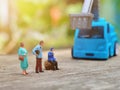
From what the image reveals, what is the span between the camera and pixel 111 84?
1175 centimetres

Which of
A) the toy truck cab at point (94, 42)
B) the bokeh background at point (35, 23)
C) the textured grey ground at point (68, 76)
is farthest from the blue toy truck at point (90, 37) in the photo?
the bokeh background at point (35, 23)

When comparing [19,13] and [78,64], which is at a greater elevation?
[19,13]

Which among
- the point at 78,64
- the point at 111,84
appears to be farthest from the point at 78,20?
the point at 111,84

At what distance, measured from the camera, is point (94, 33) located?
18.1m

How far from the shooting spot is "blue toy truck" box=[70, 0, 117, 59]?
17.4 m

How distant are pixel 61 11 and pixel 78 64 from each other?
6.59m

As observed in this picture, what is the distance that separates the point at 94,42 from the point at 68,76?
476 centimetres

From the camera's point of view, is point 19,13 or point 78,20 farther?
point 19,13

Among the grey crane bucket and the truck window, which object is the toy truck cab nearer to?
the truck window

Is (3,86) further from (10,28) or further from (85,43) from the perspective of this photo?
(10,28)

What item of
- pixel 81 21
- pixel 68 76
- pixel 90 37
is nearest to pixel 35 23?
pixel 90 37

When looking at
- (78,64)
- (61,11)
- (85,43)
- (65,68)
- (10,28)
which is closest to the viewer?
(65,68)

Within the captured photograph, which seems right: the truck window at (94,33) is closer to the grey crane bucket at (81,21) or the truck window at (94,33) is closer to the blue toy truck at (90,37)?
the blue toy truck at (90,37)

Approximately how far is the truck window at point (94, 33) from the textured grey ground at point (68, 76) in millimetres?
1184
